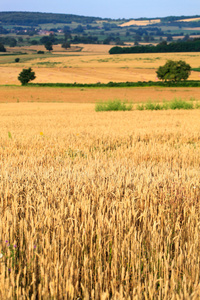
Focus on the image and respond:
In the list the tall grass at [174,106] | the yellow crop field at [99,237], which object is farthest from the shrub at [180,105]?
the yellow crop field at [99,237]

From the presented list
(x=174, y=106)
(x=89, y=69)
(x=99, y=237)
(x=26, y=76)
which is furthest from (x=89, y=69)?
(x=99, y=237)

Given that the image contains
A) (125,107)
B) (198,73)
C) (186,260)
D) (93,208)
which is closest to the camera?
(186,260)

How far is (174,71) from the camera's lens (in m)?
84.7

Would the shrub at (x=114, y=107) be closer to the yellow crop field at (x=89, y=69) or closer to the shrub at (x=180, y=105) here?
the shrub at (x=180, y=105)

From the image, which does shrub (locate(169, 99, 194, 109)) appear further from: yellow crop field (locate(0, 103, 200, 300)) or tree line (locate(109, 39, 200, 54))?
tree line (locate(109, 39, 200, 54))

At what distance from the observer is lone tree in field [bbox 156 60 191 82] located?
8449 centimetres

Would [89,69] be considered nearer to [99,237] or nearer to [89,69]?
[89,69]

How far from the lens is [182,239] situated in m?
3.03

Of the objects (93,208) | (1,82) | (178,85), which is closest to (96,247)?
(93,208)

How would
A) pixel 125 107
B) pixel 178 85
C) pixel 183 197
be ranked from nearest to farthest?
1. pixel 183 197
2. pixel 125 107
3. pixel 178 85

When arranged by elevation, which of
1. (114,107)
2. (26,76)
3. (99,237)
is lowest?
(26,76)

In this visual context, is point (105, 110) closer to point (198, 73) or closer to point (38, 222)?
point (38, 222)

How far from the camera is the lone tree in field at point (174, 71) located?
3326 inches

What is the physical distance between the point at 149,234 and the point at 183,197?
3.32 ft
